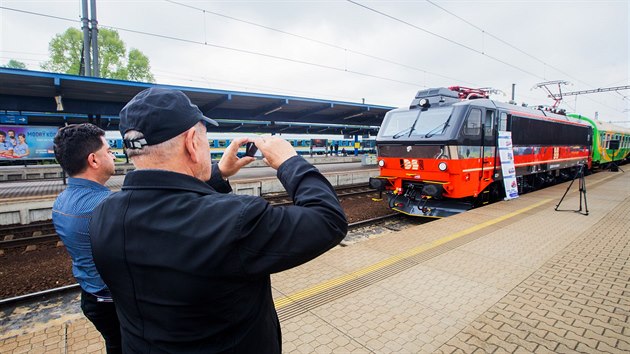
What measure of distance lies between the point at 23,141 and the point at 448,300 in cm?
1786

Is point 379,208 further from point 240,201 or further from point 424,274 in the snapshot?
point 240,201

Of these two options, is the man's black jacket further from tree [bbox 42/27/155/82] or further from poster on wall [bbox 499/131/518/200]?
tree [bbox 42/27/155/82]

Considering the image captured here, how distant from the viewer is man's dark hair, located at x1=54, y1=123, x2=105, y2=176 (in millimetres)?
2064

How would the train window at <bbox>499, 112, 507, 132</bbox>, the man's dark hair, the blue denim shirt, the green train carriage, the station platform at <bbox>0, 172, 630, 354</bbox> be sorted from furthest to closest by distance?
the green train carriage
the train window at <bbox>499, 112, 507, 132</bbox>
the station platform at <bbox>0, 172, 630, 354</bbox>
the man's dark hair
the blue denim shirt

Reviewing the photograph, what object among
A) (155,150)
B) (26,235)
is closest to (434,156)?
(155,150)

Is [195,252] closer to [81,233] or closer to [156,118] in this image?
[156,118]

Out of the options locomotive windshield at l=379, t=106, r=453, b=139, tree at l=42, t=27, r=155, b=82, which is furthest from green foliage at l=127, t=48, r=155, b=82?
locomotive windshield at l=379, t=106, r=453, b=139

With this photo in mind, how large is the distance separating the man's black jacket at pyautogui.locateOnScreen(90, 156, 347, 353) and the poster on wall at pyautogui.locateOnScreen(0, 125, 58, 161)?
648 inches

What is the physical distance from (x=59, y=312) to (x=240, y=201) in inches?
186

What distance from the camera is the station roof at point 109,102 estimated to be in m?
10.1

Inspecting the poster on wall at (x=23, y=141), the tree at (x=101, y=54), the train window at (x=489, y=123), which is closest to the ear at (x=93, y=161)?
the train window at (x=489, y=123)

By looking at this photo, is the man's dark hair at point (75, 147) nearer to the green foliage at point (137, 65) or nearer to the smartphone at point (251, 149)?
the smartphone at point (251, 149)

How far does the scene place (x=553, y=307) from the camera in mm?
3367

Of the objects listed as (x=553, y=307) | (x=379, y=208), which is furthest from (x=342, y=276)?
(x=379, y=208)
